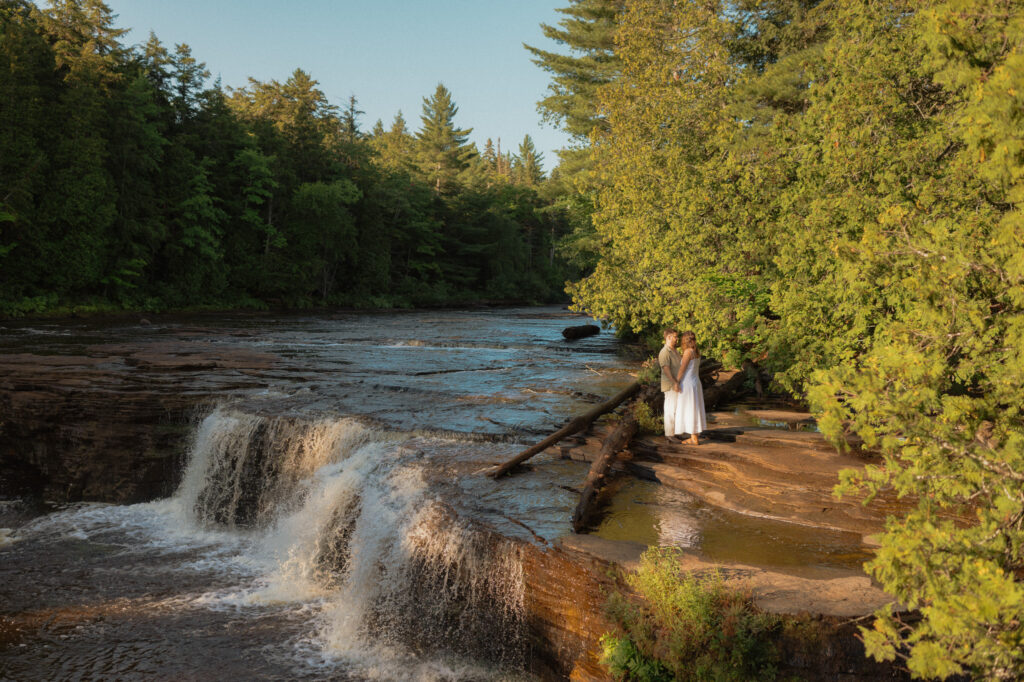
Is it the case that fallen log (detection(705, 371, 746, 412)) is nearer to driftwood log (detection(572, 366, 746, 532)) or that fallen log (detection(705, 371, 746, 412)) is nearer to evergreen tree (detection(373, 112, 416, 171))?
driftwood log (detection(572, 366, 746, 532))

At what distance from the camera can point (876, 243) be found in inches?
183

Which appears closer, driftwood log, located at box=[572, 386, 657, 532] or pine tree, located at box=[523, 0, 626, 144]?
driftwood log, located at box=[572, 386, 657, 532]

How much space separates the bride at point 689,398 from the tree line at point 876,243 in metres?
1.80

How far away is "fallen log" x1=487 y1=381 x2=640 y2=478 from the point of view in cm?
1027

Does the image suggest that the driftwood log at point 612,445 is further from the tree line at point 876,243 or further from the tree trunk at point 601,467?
the tree line at point 876,243

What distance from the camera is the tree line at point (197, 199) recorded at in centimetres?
3478

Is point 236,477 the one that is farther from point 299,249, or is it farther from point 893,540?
point 299,249

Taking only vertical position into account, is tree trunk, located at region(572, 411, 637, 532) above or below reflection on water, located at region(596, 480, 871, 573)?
above

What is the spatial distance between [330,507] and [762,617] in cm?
707

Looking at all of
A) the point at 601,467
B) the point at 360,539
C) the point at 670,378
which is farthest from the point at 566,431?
the point at 360,539

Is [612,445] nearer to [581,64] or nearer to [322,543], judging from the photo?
[322,543]

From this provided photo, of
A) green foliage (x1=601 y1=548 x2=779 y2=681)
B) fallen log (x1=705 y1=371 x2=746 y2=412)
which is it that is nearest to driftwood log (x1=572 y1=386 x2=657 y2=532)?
green foliage (x1=601 y1=548 x2=779 y2=681)

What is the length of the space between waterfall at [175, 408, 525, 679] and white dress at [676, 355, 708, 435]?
418cm

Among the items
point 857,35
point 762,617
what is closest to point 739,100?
point 857,35
